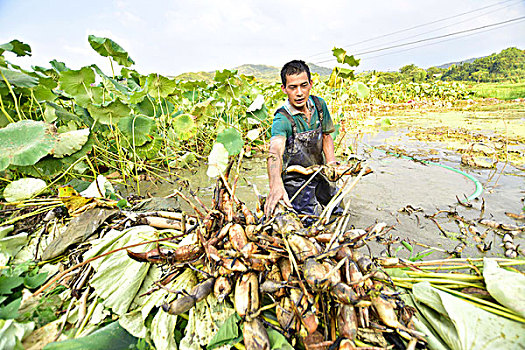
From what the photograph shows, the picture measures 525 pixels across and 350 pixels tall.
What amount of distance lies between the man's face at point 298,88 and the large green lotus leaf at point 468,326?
1.86m

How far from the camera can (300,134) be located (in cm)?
242

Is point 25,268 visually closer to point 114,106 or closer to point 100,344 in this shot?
point 100,344

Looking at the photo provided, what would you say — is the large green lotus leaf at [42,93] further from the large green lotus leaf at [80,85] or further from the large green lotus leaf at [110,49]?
the large green lotus leaf at [110,49]

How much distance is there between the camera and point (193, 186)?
3.62m

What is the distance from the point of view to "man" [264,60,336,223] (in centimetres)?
215

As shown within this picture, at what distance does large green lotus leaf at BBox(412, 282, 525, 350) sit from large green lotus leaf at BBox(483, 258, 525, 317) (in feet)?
0.18

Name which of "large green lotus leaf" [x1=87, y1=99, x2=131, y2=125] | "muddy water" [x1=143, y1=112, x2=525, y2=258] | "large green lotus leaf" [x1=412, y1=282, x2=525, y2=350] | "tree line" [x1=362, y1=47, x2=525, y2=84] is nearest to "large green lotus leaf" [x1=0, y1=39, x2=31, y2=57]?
"large green lotus leaf" [x1=87, y1=99, x2=131, y2=125]

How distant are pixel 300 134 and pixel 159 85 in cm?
204

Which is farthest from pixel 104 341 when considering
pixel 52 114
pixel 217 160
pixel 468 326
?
pixel 52 114

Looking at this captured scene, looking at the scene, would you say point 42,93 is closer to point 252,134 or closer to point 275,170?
point 252,134

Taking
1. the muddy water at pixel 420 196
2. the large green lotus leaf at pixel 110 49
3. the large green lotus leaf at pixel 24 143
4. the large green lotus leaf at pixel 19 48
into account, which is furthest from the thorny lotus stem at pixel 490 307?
the large green lotus leaf at pixel 19 48

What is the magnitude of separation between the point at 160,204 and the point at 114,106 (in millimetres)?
1252

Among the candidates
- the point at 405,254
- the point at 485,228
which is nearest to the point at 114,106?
the point at 405,254

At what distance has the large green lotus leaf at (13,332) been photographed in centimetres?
75
